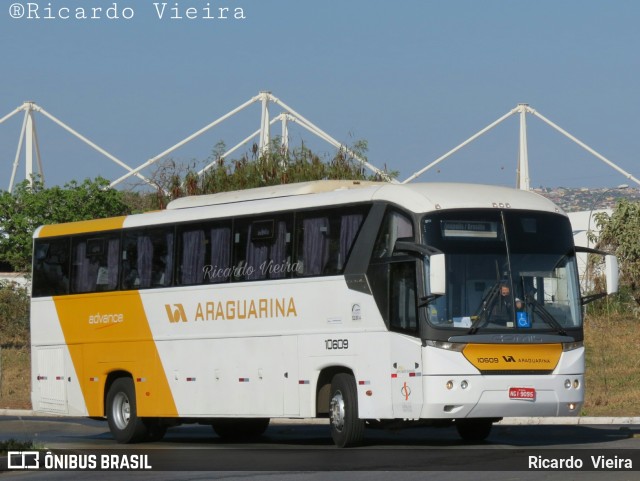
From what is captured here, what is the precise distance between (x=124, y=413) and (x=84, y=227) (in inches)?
135

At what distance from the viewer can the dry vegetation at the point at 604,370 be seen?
2714cm

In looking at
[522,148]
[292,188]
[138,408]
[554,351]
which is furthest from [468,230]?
[522,148]

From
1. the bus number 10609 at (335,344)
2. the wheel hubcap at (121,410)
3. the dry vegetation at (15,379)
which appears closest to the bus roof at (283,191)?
the bus number 10609 at (335,344)

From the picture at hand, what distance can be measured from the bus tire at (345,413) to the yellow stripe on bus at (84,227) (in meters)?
6.00

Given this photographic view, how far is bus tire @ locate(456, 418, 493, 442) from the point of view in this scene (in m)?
20.8

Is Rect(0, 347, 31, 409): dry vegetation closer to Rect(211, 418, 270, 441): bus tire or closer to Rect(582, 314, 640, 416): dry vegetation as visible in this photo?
Rect(211, 418, 270, 441): bus tire

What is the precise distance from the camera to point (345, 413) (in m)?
19.6

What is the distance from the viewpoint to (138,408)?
23297 millimetres

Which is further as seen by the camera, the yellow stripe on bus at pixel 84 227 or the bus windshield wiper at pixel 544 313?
the yellow stripe on bus at pixel 84 227

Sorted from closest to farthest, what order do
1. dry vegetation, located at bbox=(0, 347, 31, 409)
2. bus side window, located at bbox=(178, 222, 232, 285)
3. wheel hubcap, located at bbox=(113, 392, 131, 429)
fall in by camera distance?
bus side window, located at bbox=(178, 222, 232, 285) < wheel hubcap, located at bbox=(113, 392, 131, 429) < dry vegetation, located at bbox=(0, 347, 31, 409)

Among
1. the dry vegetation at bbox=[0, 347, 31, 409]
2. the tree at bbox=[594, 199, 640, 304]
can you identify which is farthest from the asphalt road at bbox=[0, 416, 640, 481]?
the tree at bbox=[594, 199, 640, 304]

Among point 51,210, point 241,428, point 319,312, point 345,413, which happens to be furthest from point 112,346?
point 51,210

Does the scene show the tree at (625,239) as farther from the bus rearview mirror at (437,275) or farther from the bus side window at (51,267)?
the bus rearview mirror at (437,275)

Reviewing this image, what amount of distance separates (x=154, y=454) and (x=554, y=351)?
5588 millimetres
